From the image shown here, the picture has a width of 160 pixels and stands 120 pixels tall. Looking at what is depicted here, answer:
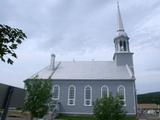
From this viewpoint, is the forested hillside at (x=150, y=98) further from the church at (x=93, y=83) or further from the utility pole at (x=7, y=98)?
the utility pole at (x=7, y=98)

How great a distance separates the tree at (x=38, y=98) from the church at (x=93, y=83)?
36.9 feet

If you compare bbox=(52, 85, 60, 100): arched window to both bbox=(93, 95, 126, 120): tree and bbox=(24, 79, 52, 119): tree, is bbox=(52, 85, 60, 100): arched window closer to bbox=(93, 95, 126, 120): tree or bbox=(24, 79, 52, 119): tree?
bbox=(24, 79, 52, 119): tree

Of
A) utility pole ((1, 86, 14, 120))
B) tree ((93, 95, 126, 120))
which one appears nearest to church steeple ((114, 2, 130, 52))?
tree ((93, 95, 126, 120))

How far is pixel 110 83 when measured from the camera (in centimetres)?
4241

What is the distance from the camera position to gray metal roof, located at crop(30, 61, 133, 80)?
4338 cm

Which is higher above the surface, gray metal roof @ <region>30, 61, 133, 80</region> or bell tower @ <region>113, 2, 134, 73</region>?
bell tower @ <region>113, 2, 134, 73</region>

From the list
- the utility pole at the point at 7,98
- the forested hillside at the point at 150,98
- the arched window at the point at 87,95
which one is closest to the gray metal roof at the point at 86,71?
the arched window at the point at 87,95

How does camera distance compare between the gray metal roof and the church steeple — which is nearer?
the gray metal roof

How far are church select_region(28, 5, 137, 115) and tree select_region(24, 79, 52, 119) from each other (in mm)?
11253

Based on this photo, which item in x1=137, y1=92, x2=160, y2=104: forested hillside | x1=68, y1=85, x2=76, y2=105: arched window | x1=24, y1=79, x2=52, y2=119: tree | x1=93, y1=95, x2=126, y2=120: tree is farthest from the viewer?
x1=137, y1=92, x2=160, y2=104: forested hillside

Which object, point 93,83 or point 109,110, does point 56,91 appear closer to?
point 93,83

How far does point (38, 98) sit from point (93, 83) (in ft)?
54.4

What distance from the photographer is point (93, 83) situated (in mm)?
42844

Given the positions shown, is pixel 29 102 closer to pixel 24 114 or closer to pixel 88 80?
pixel 24 114
